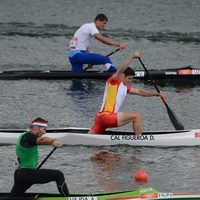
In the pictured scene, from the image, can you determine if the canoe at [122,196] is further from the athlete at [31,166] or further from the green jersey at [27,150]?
the green jersey at [27,150]

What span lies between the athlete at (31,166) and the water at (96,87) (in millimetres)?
2273

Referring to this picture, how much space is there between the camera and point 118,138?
25.3 metres

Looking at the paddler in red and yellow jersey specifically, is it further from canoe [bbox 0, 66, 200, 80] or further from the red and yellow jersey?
canoe [bbox 0, 66, 200, 80]

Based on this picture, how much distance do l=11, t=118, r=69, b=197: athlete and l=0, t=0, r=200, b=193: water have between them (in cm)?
227

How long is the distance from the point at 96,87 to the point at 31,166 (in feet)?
45.8

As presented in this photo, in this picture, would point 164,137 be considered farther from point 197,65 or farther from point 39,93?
point 197,65

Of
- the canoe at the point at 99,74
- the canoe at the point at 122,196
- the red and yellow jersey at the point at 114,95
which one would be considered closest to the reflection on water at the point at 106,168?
the red and yellow jersey at the point at 114,95

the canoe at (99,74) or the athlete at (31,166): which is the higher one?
the canoe at (99,74)

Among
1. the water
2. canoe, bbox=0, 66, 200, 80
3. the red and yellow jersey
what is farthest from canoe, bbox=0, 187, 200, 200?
canoe, bbox=0, 66, 200, 80

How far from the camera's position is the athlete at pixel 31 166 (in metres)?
19.6

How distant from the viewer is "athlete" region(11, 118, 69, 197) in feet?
64.2

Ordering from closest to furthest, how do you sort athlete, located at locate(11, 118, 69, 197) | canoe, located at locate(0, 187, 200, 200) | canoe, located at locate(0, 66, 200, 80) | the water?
athlete, located at locate(11, 118, 69, 197), canoe, located at locate(0, 187, 200, 200), the water, canoe, located at locate(0, 66, 200, 80)

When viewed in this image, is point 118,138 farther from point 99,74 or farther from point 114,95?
point 99,74

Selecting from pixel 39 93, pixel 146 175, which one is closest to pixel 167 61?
pixel 39 93
